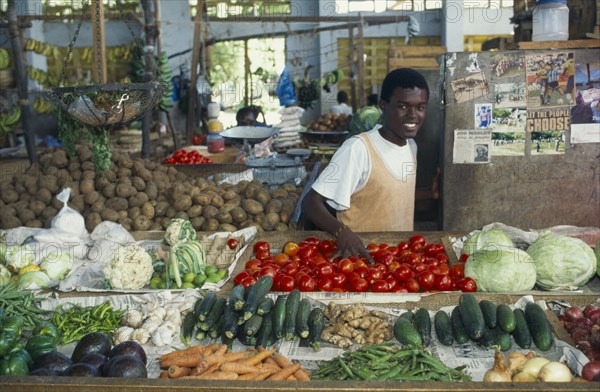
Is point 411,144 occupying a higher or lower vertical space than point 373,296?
higher

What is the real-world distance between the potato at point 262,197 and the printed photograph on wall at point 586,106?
241 centimetres

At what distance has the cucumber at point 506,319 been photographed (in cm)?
264

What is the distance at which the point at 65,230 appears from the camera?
4.30m

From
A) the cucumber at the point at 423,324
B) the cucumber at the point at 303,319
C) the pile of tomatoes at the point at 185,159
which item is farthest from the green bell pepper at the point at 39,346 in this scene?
the pile of tomatoes at the point at 185,159

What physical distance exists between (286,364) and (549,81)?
3.04 metres

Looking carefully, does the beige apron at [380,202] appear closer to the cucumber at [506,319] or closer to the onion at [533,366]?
the cucumber at [506,319]

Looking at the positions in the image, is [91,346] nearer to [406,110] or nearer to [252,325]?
[252,325]

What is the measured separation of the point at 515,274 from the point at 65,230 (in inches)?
119

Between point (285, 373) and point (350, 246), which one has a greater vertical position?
A: point (350, 246)

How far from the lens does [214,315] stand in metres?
2.84

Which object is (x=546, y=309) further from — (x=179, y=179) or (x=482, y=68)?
(x=179, y=179)

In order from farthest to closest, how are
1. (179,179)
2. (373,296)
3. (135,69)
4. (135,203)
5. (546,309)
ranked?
(135,69) → (179,179) → (135,203) → (373,296) → (546,309)

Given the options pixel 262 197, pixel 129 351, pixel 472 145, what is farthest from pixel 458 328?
pixel 262 197


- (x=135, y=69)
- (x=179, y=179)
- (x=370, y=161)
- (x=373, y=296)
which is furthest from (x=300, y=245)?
(x=135, y=69)
